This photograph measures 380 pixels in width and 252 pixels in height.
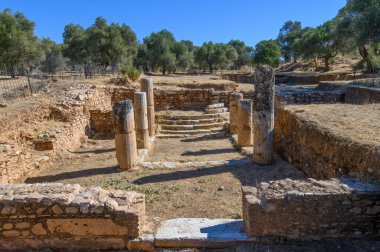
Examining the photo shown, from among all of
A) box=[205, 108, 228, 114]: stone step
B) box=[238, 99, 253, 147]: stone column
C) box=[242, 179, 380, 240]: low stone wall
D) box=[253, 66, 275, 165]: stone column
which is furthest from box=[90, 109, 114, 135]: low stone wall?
box=[242, 179, 380, 240]: low stone wall

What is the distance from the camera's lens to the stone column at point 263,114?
32.3 ft

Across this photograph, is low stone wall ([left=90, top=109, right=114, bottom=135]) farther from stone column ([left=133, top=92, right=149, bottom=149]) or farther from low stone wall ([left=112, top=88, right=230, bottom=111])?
low stone wall ([left=112, top=88, right=230, bottom=111])

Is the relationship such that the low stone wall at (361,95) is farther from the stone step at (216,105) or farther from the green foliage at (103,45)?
the green foliage at (103,45)

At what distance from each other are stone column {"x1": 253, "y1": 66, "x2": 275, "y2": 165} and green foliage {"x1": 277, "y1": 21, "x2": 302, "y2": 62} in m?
49.7

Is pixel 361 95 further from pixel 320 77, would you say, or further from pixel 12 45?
pixel 12 45

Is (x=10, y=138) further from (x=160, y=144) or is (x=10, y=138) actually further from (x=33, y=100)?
(x=160, y=144)

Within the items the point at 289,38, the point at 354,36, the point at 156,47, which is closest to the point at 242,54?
the point at 289,38

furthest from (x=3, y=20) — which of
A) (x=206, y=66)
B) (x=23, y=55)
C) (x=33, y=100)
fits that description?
(x=206, y=66)

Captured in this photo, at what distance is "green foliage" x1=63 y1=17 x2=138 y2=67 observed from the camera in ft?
114

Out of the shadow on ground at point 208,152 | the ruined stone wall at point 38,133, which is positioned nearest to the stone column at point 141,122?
the shadow on ground at point 208,152

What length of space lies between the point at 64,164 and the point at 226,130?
8.01m

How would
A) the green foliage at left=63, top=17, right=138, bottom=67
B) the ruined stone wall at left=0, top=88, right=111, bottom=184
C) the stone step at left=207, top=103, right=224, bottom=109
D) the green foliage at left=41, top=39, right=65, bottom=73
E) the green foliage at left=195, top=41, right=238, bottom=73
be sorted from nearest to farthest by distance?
1. the ruined stone wall at left=0, top=88, right=111, bottom=184
2. the stone step at left=207, top=103, right=224, bottom=109
3. the green foliage at left=63, top=17, right=138, bottom=67
4. the green foliage at left=41, top=39, right=65, bottom=73
5. the green foliage at left=195, top=41, right=238, bottom=73

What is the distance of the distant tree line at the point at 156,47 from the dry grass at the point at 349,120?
12.6 m

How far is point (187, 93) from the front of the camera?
67.4 ft
